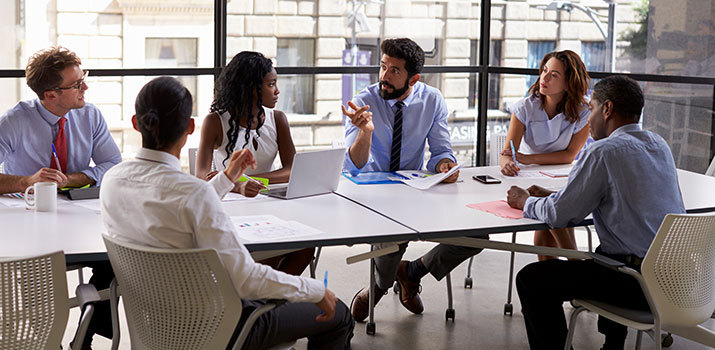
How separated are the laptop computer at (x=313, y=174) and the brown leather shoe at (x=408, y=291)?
0.80 meters

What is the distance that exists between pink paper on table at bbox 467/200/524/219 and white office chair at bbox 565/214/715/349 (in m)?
0.40

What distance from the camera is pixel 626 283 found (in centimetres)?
297

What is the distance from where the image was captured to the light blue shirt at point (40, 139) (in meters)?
3.44

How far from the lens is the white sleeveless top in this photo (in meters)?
3.77

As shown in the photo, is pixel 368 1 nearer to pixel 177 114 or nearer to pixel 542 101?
pixel 542 101

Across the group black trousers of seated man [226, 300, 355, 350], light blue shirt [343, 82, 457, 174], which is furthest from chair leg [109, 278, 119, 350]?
light blue shirt [343, 82, 457, 174]

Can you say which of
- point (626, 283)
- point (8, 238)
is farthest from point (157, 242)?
point (626, 283)

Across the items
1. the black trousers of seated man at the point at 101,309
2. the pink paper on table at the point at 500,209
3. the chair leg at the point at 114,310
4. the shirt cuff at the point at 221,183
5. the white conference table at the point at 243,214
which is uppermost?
the shirt cuff at the point at 221,183

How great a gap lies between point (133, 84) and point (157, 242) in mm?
3742

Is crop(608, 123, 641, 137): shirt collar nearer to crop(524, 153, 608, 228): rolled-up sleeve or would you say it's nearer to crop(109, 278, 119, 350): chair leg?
crop(524, 153, 608, 228): rolled-up sleeve

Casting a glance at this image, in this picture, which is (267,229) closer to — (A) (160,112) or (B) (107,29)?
(A) (160,112)

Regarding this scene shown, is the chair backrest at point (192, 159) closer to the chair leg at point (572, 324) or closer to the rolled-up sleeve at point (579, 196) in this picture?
the rolled-up sleeve at point (579, 196)

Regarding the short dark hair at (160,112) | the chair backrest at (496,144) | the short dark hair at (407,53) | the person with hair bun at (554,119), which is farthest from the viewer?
the chair backrest at (496,144)

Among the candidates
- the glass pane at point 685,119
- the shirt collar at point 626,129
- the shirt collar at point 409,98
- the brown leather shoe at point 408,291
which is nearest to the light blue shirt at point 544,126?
the shirt collar at point 409,98
